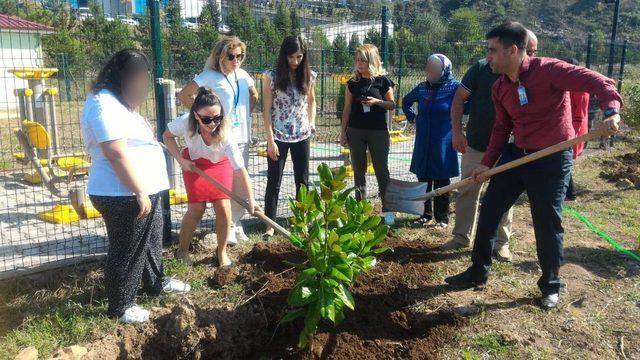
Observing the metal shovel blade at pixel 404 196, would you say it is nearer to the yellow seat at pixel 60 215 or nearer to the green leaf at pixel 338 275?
the green leaf at pixel 338 275

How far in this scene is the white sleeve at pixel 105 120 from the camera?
287cm

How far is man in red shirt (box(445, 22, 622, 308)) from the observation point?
332cm

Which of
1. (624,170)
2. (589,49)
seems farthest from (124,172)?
(589,49)

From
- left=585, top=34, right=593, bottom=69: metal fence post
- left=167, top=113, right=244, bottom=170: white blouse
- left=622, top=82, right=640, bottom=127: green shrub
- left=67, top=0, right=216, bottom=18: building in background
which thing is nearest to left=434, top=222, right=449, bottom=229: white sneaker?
left=167, top=113, right=244, bottom=170: white blouse

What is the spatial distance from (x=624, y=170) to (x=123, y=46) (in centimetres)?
706

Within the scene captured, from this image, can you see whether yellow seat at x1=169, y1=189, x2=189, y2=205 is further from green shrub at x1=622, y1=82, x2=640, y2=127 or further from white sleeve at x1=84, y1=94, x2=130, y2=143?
green shrub at x1=622, y1=82, x2=640, y2=127

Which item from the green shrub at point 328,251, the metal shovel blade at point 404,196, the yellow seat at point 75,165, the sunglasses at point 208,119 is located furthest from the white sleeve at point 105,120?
the yellow seat at point 75,165

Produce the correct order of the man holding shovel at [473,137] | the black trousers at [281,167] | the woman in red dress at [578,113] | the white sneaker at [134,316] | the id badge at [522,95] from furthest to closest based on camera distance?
the black trousers at [281,167]
the man holding shovel at [473,137]
the woman in red dress at [578,113]
the id badge at [522,95]
the white sneaker at [134,316]

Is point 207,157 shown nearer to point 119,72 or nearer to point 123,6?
point 119,72

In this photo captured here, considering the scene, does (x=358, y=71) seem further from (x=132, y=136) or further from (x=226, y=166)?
(x=132, y=136)

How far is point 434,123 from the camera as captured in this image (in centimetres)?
496

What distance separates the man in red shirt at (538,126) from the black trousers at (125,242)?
2.25m

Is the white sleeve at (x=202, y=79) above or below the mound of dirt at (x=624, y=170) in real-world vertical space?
above

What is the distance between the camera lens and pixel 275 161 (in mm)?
4637
